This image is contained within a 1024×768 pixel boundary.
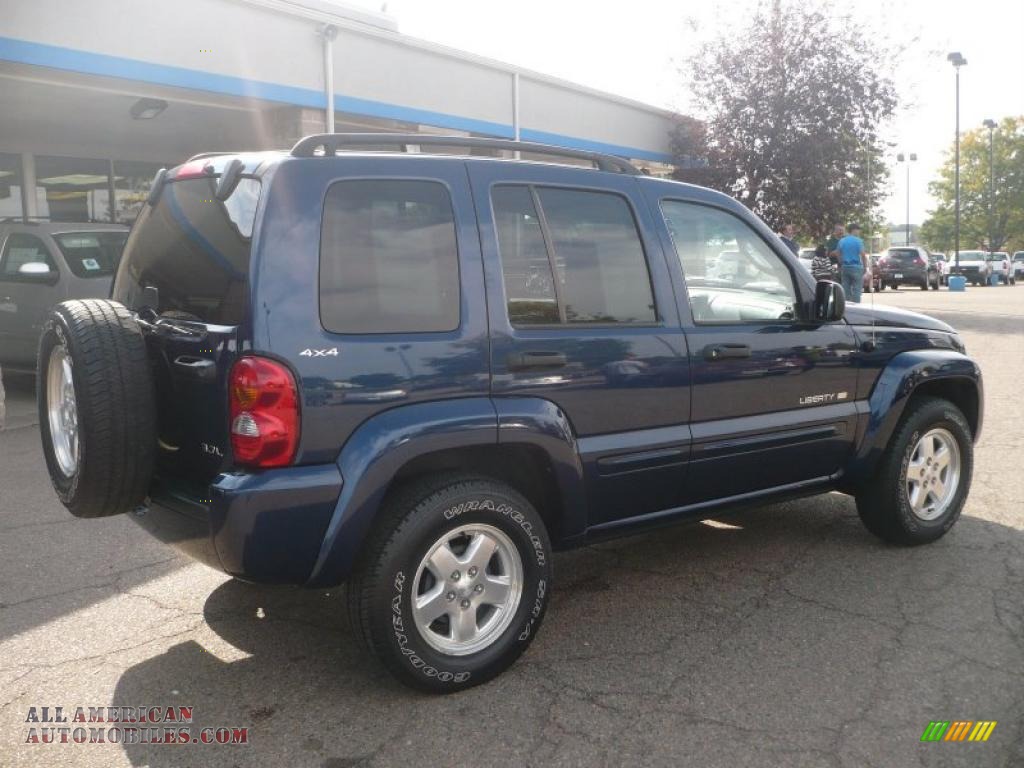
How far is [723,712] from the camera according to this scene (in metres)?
3.13

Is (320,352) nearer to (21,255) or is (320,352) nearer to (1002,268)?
(21,255)

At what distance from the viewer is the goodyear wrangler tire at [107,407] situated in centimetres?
313

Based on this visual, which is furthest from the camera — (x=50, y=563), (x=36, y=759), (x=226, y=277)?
(x=50, y=563)

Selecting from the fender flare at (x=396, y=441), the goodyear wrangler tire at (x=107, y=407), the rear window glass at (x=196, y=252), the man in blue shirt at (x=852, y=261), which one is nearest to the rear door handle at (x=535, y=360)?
the fender flare at (x=396, y=441)

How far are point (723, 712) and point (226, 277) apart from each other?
7.09ft

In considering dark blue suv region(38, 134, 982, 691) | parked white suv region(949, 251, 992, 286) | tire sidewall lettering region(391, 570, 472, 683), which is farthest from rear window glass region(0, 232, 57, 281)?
parked white suv region(949, 251, 992, 286)

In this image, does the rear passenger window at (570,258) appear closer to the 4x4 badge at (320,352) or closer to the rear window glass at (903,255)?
the 4x4 badge at (320,352)

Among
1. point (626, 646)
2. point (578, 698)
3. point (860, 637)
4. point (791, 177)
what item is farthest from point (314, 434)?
point (791, 177)

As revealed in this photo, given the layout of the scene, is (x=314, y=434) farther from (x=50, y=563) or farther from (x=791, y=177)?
(x=791, y=177)

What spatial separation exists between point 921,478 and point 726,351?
62.3 inches

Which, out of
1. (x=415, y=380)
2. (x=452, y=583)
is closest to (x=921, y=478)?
(x=452, y=583)

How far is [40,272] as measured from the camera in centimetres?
910

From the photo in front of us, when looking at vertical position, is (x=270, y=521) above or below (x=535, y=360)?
below

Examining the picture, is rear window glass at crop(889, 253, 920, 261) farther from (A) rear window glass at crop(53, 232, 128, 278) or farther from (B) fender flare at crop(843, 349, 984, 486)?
(B) fender flare at crop(843, 349, 984, 486)
